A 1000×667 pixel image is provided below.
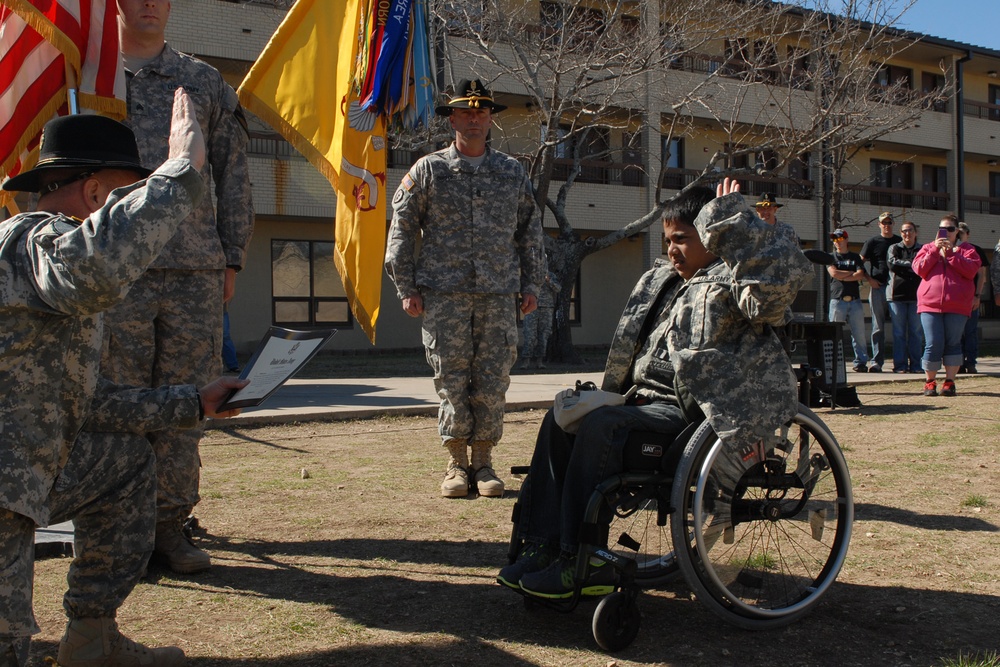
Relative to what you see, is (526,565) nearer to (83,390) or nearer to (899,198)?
(83,390)

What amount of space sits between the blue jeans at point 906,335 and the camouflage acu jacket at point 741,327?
33.9ft

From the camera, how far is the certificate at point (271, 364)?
8.43ft

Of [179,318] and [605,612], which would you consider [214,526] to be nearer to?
[179,318]

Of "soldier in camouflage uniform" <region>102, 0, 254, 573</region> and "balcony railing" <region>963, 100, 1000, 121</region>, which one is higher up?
"balcony railing" <region>963, 100, 1000, 121</region>

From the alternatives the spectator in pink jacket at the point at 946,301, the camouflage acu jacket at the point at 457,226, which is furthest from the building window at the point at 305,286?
the camouflage acu jacket at the point at 457,226

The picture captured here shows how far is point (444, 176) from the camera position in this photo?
17.6 feet

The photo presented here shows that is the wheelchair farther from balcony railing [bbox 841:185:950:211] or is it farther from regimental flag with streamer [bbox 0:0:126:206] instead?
balcony railing [bbox 841:185:950:211]

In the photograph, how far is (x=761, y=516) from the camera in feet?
10.2

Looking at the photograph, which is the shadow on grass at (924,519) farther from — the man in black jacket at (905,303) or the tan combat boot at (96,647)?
the man in black jacket at (905,303)

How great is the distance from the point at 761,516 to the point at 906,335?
418 inches

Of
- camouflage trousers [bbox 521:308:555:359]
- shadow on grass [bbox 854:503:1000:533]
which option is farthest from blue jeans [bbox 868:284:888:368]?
shadow on grass [bbox 854:503:1000:533]

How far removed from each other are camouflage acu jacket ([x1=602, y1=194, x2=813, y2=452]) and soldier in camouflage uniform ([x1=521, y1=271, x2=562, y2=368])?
12471mm

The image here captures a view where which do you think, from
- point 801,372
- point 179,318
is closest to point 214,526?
point 179,318

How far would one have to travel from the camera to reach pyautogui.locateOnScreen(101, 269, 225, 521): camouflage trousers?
3.74 m
